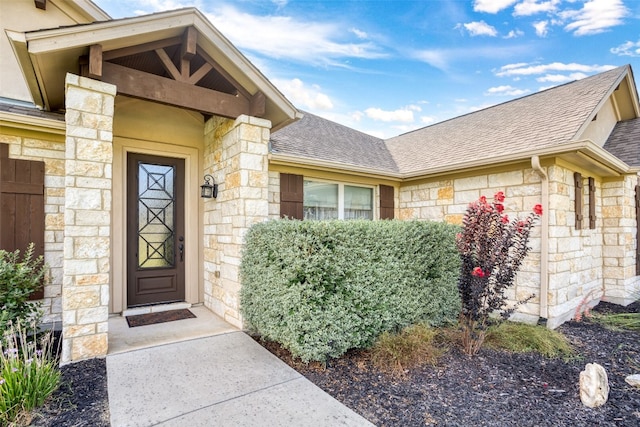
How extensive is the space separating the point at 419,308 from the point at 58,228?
16.7ft

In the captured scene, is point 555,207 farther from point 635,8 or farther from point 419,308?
point 635,8

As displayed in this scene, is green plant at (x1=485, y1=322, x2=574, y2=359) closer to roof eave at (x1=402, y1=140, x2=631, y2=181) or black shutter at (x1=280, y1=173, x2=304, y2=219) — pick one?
roof eave at (x1=402, y1=140, x2=631, y2=181)

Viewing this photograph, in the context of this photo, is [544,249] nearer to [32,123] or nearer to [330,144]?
[330,144]

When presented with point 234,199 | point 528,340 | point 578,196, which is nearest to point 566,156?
point 578,196

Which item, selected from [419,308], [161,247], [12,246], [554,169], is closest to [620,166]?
[554,169]

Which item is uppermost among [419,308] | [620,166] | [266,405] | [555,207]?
[620,166]

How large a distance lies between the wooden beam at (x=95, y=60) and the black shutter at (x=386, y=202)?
17.6ft

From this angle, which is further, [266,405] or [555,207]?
[555,207]

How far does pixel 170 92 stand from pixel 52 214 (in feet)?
8.04

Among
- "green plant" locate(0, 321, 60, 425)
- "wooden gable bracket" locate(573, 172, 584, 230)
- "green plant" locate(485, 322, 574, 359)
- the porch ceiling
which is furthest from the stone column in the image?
"wooden gable bracket" locate(573, 172, 584, 230)

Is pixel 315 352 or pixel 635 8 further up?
pixel 635 8

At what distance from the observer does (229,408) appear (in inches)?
95.0

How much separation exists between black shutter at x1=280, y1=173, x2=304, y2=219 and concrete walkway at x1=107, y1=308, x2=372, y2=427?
8.23 feet

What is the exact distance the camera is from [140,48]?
355 centimetres
